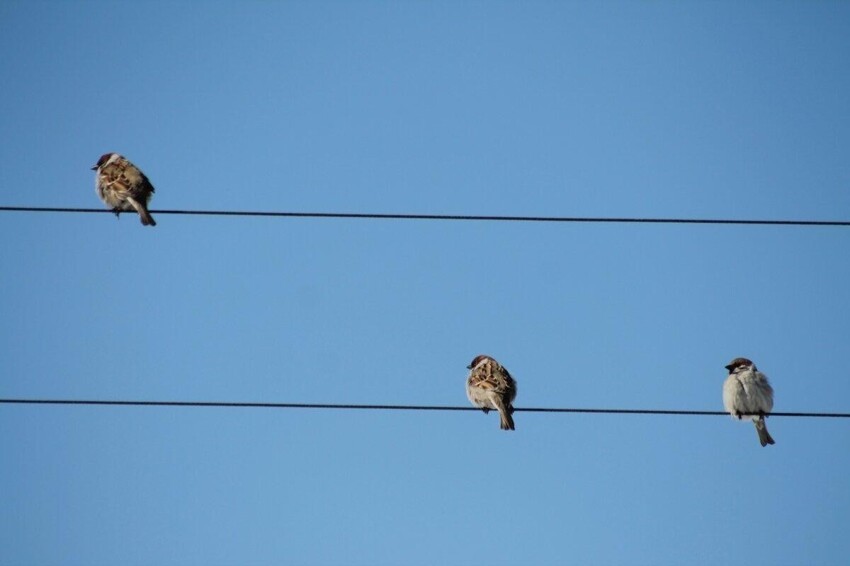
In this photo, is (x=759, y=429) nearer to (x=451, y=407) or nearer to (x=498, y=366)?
(x=498, y=366)

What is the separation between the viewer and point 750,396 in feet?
43.2

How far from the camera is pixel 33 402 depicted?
9.18 metres

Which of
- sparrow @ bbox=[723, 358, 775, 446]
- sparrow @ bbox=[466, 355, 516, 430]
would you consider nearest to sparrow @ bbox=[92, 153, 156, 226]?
sparrow @ bbox=[466, 355, 516, 430]

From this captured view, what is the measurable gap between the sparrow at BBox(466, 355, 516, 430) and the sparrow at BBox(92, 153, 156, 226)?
4.26 metres

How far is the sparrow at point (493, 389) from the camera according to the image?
42.7ft

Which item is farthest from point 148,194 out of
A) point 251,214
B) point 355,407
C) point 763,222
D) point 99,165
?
point 763,222

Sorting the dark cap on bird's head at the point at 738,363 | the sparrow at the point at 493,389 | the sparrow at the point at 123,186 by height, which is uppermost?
the sparrow at the point at 123,186

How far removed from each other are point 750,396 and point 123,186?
776 cm

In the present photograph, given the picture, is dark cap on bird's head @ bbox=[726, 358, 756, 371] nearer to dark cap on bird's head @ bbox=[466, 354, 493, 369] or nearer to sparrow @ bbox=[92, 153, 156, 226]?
dark cap on bird's head @ bbox=[466, 354, 493, 369]

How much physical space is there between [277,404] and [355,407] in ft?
2.12

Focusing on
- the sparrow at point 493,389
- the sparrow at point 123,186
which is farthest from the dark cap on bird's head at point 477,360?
the sparrow at point 123,186

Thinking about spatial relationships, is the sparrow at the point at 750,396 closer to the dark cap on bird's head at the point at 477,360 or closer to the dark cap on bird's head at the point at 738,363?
the dark cap on bird's head at the point at 738,363

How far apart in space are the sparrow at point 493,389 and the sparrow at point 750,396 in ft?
8.49

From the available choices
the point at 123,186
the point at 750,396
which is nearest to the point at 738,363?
the point at 750,396
